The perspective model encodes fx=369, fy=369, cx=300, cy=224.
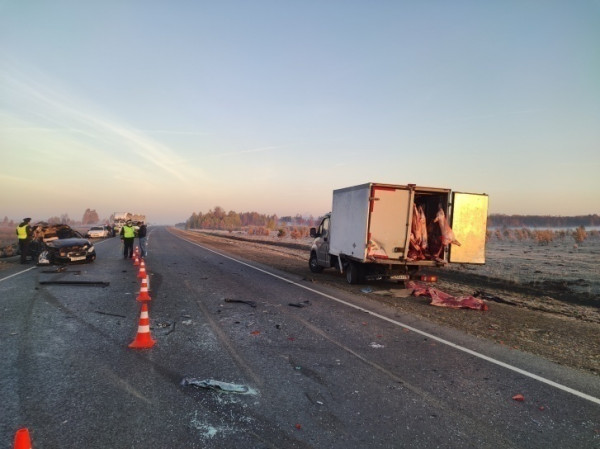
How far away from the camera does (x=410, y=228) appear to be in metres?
11.1

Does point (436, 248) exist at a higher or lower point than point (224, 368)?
higher

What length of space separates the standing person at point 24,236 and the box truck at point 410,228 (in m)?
13.7

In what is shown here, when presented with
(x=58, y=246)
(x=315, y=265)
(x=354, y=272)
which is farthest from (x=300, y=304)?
(x=58, y=246)

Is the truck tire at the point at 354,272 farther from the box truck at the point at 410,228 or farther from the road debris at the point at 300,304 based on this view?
the road debris at the point at 300,304

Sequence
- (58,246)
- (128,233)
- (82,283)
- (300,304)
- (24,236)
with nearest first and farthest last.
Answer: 1. (300,304)
2. (82,283)
3. (58,246)
4. (24,236)
5. (128,233)

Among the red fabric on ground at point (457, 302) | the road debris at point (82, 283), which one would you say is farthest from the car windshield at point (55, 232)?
the red fabric on ground at point (457, 302)

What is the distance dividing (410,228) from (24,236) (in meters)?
16.2

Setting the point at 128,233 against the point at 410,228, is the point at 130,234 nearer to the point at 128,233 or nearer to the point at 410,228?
the point at 128,233

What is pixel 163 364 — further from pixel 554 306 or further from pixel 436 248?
pixel 554 306

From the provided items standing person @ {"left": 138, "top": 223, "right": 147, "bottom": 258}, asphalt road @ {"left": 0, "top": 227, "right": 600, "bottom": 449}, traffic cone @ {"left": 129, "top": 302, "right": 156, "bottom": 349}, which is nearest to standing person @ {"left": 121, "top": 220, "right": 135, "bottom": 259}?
standing person @ {"left": 138, "top": 223, "right": 147, "bottom": 258}

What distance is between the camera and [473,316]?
870 cm

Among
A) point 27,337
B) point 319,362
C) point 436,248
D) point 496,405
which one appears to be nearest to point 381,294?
point 436,248

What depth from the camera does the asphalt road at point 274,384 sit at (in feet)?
11.2

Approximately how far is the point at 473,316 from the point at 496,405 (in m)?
4.95
